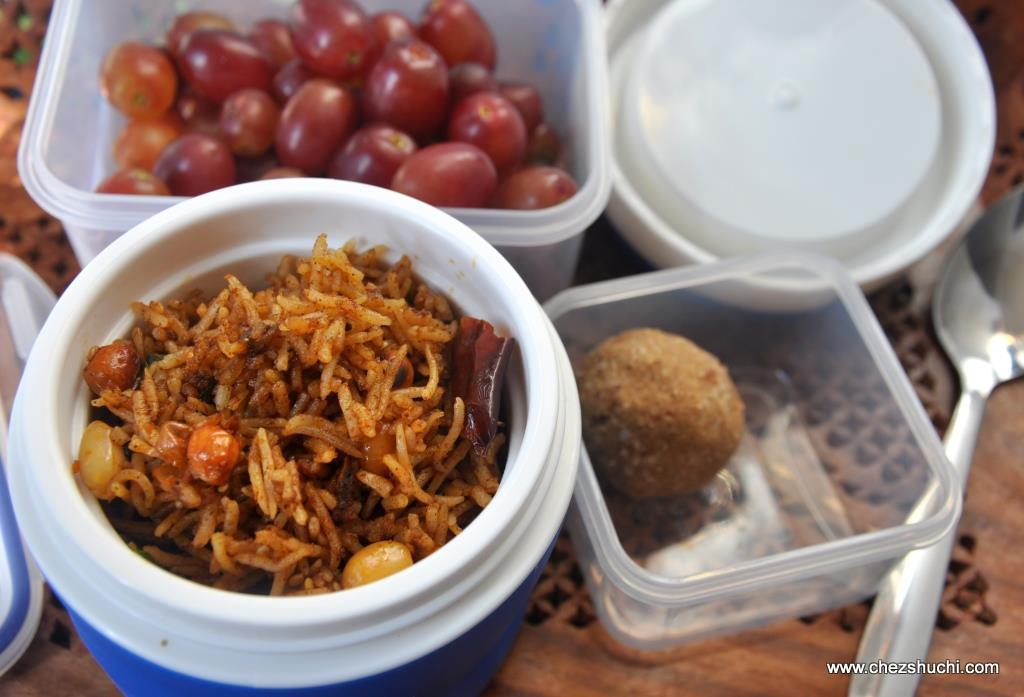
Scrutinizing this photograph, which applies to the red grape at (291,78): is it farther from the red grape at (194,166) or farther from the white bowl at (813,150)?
the white bowl at (813,150)

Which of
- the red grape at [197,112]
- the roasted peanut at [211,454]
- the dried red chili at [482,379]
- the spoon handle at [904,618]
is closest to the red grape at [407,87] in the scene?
the red grape at [197,112]

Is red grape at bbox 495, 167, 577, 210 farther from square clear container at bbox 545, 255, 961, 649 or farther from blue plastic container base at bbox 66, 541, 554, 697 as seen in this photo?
blue plastic container base at bbox 66, 541, 554, 697

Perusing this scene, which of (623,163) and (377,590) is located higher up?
(377,590)

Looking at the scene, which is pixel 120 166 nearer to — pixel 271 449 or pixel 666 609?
pixel 271 449

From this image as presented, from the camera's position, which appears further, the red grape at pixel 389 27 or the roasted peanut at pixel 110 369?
the red grape at pixel 389 27

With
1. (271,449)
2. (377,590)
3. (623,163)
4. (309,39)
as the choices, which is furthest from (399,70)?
(377,590)

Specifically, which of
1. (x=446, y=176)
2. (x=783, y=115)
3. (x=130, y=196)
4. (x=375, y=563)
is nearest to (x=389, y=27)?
(x=446, y=176)

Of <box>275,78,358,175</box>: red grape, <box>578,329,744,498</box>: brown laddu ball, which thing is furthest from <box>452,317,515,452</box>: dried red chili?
<box>275,78,358,175</box>: red grape
